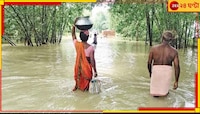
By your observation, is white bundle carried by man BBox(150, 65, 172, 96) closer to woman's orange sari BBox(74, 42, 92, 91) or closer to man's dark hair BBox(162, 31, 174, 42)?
man's dark hair BBox(162, 31, 174, 42)

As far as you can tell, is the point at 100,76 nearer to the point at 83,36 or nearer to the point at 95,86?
the point at 95,86

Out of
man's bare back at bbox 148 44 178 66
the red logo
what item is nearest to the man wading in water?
man's bare back at bbox 148 44 178 66

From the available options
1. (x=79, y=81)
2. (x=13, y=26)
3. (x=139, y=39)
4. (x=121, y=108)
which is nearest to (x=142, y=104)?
(x=121, y=108)

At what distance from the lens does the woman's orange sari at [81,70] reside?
147 inches

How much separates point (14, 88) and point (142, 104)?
126cm

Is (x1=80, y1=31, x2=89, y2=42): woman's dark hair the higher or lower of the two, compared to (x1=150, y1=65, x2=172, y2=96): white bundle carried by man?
higher

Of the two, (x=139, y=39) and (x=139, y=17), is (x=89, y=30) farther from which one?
(x=139, y=39)

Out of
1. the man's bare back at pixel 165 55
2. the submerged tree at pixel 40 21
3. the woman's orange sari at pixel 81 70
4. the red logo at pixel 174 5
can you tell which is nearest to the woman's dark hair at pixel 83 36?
the woman's orange sari at pixel 81 70

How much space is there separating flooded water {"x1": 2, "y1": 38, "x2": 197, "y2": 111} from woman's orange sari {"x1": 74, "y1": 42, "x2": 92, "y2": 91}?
82mm

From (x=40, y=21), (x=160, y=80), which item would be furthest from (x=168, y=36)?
(x=40, y=21)

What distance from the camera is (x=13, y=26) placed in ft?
13.5

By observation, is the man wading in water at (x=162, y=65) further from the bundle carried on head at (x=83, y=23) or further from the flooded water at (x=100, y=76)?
the bundle carried on head at (x=83, y=23)

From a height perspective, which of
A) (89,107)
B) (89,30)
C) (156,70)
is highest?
(89,30)

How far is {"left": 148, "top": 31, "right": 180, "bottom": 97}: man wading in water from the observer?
362 cm
